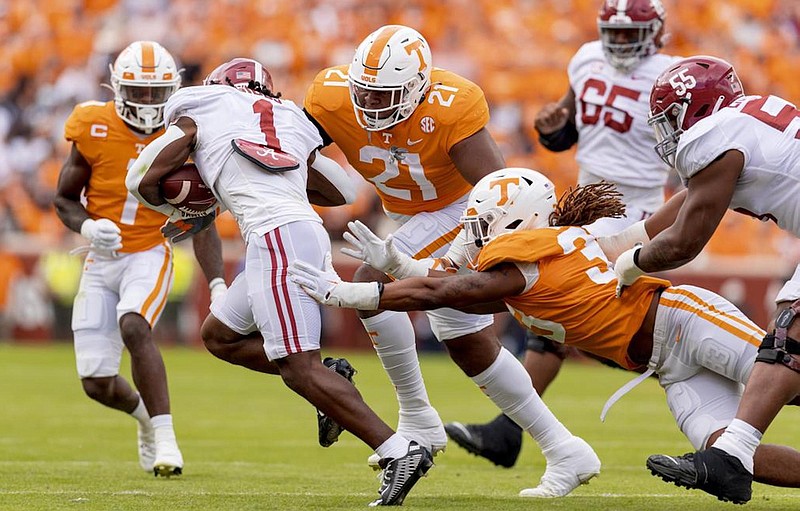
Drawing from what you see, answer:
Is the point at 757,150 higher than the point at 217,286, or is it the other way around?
the point at 757,150

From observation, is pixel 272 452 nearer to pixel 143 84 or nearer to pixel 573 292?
pixel 143 84

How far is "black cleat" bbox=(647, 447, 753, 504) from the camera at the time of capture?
13.8 feet

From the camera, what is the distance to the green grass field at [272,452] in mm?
4953

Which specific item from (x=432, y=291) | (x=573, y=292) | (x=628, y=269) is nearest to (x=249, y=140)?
(x=432, y=291)

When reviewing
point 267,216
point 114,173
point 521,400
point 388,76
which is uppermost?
point 388,76

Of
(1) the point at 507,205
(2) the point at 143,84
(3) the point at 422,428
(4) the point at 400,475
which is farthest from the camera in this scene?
(2) the point at 143,84

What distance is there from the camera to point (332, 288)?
4.58 m

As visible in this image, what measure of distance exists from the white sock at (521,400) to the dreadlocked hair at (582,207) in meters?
0.87

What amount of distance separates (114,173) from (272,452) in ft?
5.78

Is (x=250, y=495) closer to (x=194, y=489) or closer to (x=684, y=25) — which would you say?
(x=194, y=489)

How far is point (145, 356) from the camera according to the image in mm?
6219

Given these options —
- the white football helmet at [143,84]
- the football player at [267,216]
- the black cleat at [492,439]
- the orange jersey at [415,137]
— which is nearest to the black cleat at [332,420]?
the football player at [267,216]

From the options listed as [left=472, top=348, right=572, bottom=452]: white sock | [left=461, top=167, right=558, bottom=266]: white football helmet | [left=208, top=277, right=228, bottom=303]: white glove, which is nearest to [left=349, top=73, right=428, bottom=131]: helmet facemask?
[left=461, top=167, right=558, bottom=266]: white football helmet

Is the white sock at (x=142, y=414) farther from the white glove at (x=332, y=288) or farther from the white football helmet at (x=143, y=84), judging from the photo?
the white glove at (x=332, y=288)
